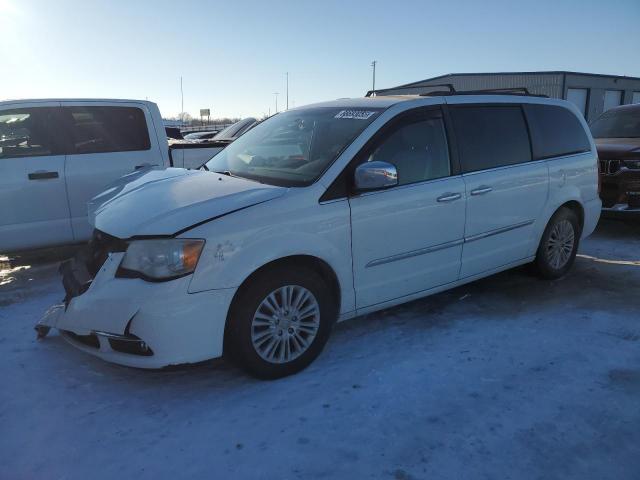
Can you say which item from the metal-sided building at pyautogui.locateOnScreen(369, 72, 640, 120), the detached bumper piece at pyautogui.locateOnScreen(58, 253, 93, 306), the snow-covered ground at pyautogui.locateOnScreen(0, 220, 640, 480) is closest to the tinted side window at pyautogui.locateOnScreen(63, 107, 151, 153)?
the snow-covered ground at pyautogui.locateOnScreen(0, 220, 640, 480)

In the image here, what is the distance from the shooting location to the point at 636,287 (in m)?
4.92

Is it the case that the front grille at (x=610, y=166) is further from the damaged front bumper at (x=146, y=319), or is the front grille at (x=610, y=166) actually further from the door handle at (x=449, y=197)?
the damaged front bumper at (x=146, y=319)

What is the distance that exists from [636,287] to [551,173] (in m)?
1.47

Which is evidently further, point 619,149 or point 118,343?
point 619,149

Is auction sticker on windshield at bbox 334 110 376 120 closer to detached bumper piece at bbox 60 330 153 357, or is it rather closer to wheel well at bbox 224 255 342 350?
wheel well at bbox 224 255 342 350

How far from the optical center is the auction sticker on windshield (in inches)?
145

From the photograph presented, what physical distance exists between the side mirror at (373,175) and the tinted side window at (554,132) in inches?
78.3

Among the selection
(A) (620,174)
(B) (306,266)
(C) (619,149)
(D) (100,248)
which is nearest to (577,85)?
(C) (619,149)

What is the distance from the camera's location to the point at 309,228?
10.3 ft

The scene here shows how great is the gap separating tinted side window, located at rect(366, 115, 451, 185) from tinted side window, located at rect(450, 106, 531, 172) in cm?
20

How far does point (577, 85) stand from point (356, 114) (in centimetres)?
3457

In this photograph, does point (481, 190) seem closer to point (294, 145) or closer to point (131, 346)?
point (294, 145)

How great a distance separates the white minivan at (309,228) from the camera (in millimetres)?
2826

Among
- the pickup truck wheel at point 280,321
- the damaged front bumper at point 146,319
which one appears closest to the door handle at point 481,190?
the pickup truck wheel at point 280,321
